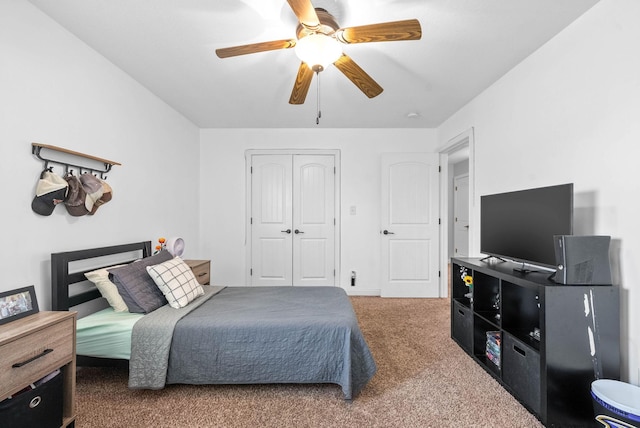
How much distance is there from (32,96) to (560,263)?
3.24 m

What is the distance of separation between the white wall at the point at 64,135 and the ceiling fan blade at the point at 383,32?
1874 mm

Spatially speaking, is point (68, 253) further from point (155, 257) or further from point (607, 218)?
point (607, 218)

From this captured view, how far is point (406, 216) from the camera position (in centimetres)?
422

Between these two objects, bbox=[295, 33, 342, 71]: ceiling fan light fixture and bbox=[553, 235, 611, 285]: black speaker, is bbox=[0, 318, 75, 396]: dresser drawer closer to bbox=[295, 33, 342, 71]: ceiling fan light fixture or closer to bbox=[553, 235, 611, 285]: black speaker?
bbox=[295, 33, 342, 71]: ceiling fan light fixture

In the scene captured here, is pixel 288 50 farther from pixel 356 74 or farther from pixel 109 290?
pixel 109 290

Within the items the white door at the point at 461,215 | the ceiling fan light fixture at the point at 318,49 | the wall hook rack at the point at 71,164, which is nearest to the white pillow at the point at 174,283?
the wall hook rack at the point at 71,164

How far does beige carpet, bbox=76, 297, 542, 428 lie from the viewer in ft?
5.54

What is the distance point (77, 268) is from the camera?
7.20ft

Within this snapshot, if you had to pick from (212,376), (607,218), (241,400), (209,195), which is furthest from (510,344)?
(209,195)

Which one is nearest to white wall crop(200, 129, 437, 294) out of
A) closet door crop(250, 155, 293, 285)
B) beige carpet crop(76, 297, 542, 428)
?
closet door crop(250, 155, 293, 285)

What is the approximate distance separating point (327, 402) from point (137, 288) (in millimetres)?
1503

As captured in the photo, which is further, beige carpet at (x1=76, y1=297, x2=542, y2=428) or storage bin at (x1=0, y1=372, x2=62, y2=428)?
beige carpet at (x1=76, y1=297, x2=542, y2=428)

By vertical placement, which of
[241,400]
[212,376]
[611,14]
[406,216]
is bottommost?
[241,400]

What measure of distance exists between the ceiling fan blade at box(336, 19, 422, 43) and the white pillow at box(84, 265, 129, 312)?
226 centimetres
